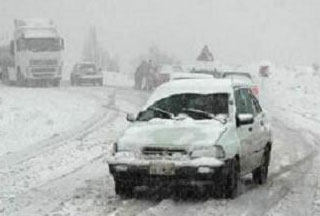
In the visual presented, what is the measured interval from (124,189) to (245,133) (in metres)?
2.00

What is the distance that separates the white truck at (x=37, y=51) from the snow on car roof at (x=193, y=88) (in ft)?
94.3

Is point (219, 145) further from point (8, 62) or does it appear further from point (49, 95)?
point (8, 62)

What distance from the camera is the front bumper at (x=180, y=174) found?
10.2 m

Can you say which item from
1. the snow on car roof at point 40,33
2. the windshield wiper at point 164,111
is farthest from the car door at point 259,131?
the snow on car roof at point 40,33

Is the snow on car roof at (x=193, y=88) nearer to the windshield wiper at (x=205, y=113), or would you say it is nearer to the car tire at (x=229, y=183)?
the windshield wiper at (x=205, y=113)

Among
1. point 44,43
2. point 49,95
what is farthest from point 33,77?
point 49,95

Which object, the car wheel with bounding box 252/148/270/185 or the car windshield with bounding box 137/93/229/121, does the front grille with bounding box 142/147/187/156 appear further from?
the car wheel with bounding box 252/148/270/185

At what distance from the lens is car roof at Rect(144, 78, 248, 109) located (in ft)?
39.2

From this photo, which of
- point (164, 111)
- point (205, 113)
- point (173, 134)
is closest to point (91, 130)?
point (164, 111)

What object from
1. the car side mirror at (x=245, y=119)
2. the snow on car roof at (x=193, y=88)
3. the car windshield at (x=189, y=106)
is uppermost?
the snow on car roof at (x=193, y=88)

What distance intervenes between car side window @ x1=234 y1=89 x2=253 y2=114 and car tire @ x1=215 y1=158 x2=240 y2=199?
133 centimetres

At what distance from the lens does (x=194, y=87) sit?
1207 cm

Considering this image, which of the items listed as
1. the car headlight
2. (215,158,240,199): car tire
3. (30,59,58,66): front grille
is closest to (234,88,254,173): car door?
(215,158,240,199): car tire

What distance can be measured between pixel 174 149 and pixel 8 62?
35898mm
